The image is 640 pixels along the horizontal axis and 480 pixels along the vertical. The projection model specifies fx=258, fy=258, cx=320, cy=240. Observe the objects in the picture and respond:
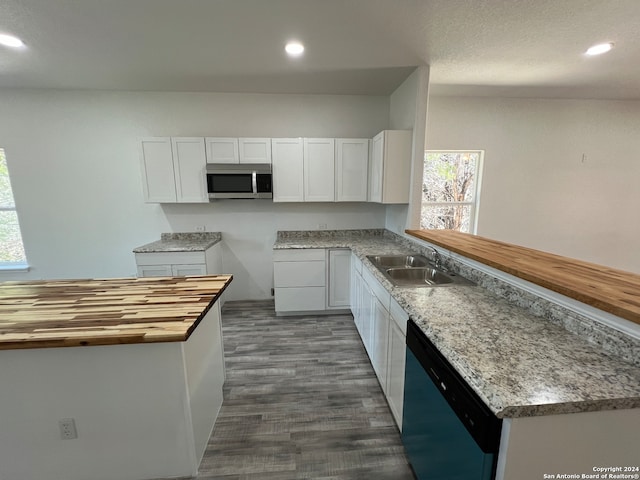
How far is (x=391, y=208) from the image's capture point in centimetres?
357

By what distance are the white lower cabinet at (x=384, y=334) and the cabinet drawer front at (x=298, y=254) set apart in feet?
2.09

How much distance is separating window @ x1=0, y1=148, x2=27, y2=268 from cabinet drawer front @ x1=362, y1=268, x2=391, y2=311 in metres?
4.54

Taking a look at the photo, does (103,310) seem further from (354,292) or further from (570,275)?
(570,275)

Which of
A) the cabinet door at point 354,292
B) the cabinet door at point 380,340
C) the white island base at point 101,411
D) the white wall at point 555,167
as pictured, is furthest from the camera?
the white wall at point 555,167

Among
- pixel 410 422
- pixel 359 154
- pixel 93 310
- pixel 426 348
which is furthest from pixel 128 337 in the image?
pixel 359 154

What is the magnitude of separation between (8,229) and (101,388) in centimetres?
380

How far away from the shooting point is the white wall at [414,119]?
268 cm

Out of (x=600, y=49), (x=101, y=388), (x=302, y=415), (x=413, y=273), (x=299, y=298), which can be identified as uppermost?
(x=600, y=49)

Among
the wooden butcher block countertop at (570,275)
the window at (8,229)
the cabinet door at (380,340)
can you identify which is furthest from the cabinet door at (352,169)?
the window at (8,229)

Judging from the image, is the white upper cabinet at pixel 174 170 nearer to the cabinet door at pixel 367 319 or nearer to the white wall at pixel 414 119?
the cabinet door at pixel 367 319

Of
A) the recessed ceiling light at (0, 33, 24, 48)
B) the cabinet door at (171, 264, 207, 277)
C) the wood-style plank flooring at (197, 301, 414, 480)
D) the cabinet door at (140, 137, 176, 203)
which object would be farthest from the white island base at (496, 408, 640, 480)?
the recessed ceiling light at (0, 33, 24, 48)

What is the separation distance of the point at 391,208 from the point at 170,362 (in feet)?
10.0

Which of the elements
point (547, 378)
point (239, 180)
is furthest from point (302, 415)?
point (239, 180)

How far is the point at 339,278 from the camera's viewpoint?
3242 mm
